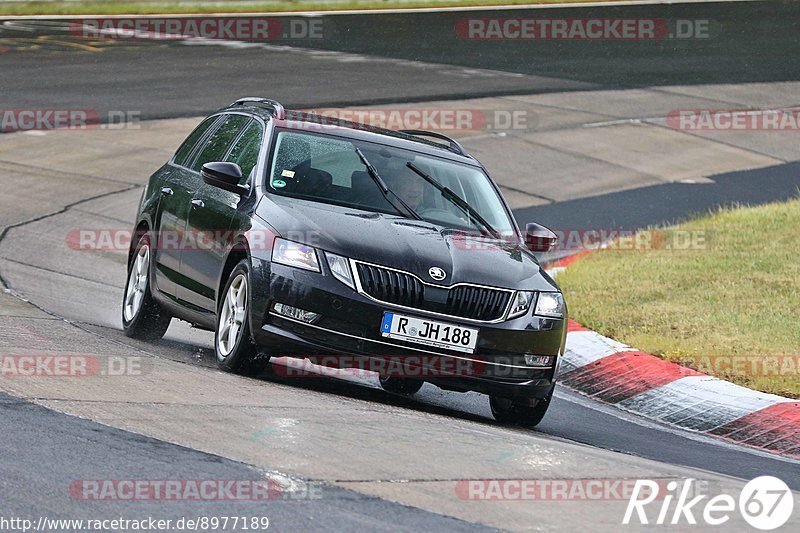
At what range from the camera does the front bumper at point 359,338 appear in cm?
813

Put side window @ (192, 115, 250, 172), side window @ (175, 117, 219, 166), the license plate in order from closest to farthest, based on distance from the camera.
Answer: the license plate → side window @ (192, 115, 250, 172) → side window @ (175, 117, 219, 166)

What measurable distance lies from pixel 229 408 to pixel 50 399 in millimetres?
877

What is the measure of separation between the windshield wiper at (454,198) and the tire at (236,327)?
1485 millimetres

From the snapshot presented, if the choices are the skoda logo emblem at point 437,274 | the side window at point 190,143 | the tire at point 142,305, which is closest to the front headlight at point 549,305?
the skoda logo emblem at point 437,274

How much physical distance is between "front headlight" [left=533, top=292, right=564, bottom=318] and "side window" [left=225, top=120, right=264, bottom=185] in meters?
2.08

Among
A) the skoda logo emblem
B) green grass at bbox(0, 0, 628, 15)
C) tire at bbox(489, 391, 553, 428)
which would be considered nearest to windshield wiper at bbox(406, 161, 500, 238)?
tire at bbox(489, 391, 553, 428)

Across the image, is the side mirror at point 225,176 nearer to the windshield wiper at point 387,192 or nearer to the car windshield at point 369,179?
the car windshield at point 369,179

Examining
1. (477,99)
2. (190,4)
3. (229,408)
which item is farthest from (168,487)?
(190,4)

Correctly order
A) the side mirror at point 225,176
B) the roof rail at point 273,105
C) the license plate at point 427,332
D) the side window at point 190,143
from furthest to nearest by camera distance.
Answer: the side window at point 190,143 < the roof rail at point 273,105 < the side mirror at point 225,176 < the license plate at point 427,332

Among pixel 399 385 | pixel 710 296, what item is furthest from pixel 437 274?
pixel 710 296

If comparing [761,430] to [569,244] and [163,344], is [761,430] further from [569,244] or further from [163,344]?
[569,244]

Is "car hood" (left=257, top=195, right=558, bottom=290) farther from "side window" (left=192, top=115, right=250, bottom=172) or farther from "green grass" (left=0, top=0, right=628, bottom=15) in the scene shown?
"green grass" (left=0, top=0, right=628, bottom=15)

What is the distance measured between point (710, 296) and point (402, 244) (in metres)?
4.75

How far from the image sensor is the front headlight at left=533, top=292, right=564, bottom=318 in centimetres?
856
